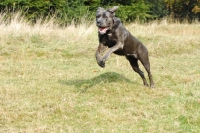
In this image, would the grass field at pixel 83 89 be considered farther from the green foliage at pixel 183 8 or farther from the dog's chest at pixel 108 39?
the green foliage at pixel 183 8

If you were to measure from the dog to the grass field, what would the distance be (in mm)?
740

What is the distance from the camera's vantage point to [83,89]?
750cm

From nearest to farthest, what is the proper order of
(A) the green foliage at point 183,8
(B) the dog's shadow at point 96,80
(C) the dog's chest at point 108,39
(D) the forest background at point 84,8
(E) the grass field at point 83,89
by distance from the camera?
(E) the grass field at point 83,89
(C) the dog's chest at point 108,39
(B) the dog's shadow at point 96,80
(D) the forest background at point 84,8
(A) the green foliage at point 183,8

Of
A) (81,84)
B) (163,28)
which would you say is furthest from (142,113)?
(163,28)

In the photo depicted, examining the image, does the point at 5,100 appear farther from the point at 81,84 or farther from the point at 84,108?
the point at 81,84

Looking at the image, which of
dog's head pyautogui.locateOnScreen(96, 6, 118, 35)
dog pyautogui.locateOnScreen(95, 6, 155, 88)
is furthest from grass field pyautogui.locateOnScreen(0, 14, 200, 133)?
dog's head pyautogui.locateOnScreen(96, 6, 118, 35)

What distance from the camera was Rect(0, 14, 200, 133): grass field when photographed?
560 cm

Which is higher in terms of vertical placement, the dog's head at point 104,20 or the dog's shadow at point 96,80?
the dog's head at point 104,20

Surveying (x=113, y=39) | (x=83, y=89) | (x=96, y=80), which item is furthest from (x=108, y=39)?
(x=96, y=80)

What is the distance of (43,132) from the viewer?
16.9 feet

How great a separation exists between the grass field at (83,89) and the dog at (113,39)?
2.43ft

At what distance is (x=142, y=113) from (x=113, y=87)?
1592 millimetres

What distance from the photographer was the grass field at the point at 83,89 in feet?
18.4

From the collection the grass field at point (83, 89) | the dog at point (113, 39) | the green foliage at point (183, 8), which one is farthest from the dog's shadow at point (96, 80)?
the green foliage at point (183, 8)
